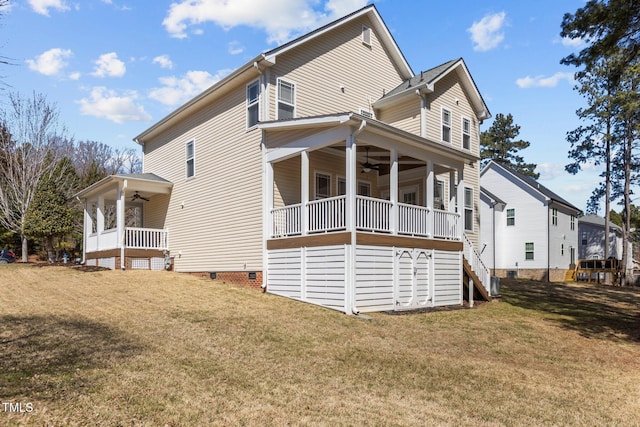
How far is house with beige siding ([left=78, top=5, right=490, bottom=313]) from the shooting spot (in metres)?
12.8

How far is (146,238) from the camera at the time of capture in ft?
62.7

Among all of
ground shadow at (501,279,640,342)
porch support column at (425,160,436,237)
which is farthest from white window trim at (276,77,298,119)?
ground shadow at (501,279,640,342)

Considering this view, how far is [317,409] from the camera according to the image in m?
5.58

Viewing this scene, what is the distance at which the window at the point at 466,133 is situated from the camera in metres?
20.4

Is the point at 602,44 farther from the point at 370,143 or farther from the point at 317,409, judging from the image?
the point at 317,409

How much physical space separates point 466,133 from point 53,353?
17.6m

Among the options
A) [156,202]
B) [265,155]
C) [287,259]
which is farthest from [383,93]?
[156,202]

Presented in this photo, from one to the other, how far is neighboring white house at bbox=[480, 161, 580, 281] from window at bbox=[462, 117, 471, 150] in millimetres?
13569

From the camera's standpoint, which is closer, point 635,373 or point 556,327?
point 635,373

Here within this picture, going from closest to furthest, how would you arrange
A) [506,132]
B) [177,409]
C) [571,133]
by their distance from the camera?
[177,409] → [571,133] → [506,132]

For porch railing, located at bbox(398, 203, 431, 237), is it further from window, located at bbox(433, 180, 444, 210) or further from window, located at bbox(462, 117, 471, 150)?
window, located at bbox(462, 117, 471, 150)

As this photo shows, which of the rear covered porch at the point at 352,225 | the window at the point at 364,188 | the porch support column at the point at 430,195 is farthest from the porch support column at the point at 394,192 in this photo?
the window at the point at 364,188

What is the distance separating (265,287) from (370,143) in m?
5.30

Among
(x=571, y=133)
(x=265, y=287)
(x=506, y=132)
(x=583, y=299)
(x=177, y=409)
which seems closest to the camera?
(x=177, y=409)
